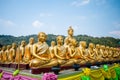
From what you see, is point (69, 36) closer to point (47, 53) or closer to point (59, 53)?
point (59, 53)

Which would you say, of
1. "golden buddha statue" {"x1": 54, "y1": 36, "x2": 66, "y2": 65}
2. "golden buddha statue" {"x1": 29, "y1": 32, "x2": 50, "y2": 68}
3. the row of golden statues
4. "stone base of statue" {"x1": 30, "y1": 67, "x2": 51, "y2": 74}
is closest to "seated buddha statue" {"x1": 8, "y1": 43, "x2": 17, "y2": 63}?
the row of golden statues

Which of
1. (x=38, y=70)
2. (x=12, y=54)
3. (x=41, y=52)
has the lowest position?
(x=38, y=70)

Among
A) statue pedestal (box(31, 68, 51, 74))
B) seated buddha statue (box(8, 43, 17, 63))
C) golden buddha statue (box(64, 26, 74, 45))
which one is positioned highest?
golden buddha statue (box(64, 26, 74, 45))

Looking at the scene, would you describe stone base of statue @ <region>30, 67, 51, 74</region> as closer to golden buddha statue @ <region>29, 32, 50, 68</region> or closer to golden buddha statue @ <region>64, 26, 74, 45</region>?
golden buddha statue @ <region>29, 32, 50, 68</region>

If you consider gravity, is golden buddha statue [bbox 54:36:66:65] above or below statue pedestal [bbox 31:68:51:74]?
above

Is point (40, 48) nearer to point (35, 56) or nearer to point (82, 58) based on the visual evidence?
point (35, 56)

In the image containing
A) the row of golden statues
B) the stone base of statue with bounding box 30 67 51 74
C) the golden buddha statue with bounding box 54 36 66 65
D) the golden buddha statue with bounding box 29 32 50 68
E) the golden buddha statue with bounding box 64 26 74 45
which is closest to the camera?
the stone base of statue with bounding box 30 67 51 74

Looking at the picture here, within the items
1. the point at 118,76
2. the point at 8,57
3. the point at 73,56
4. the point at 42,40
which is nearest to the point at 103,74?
the point at 118,76

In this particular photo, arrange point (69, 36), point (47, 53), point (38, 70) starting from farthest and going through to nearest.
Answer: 1. point (69, 36)
2. point (47, 53)
3. point (38, 70)

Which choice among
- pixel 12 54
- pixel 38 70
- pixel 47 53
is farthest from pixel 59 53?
pixel 12 54

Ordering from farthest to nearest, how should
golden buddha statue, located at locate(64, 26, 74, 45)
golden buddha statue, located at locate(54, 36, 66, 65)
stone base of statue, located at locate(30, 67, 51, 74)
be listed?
golden buddha statue, located at locate(64, 26, 74, 45) → golden buddha statue, located at locate(54, 36, 66, 65) → stone base of statue, located at locate(30, 67, 51, 74)

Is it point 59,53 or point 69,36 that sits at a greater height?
point 69,36

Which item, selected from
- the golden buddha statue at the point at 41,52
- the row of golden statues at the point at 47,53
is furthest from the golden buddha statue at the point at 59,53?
the golden buddha statue at the point at 41,52

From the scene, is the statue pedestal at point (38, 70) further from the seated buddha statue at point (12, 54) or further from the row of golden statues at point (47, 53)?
the seated buddha statue at point (12, 54)
